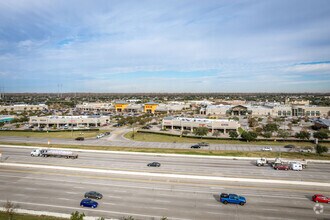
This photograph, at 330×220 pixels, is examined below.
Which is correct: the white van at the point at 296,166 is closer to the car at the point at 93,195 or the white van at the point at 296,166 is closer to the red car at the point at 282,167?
the red car at the point at 282,167

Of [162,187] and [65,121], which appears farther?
[65,121]

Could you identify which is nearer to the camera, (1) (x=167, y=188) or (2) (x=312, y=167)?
(1) (x=167, y=188)

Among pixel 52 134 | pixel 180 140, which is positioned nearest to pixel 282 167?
pixel 180 140

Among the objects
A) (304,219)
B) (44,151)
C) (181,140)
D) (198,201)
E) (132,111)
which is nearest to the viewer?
(304,219)

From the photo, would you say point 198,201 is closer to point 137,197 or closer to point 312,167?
point 137,197

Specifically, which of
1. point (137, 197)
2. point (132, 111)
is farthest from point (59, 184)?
point (132, 111)

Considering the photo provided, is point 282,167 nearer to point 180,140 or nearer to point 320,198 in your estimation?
point 320,198

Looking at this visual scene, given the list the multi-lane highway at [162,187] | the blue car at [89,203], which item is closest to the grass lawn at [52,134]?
the multi-lane highway at [162,187]
